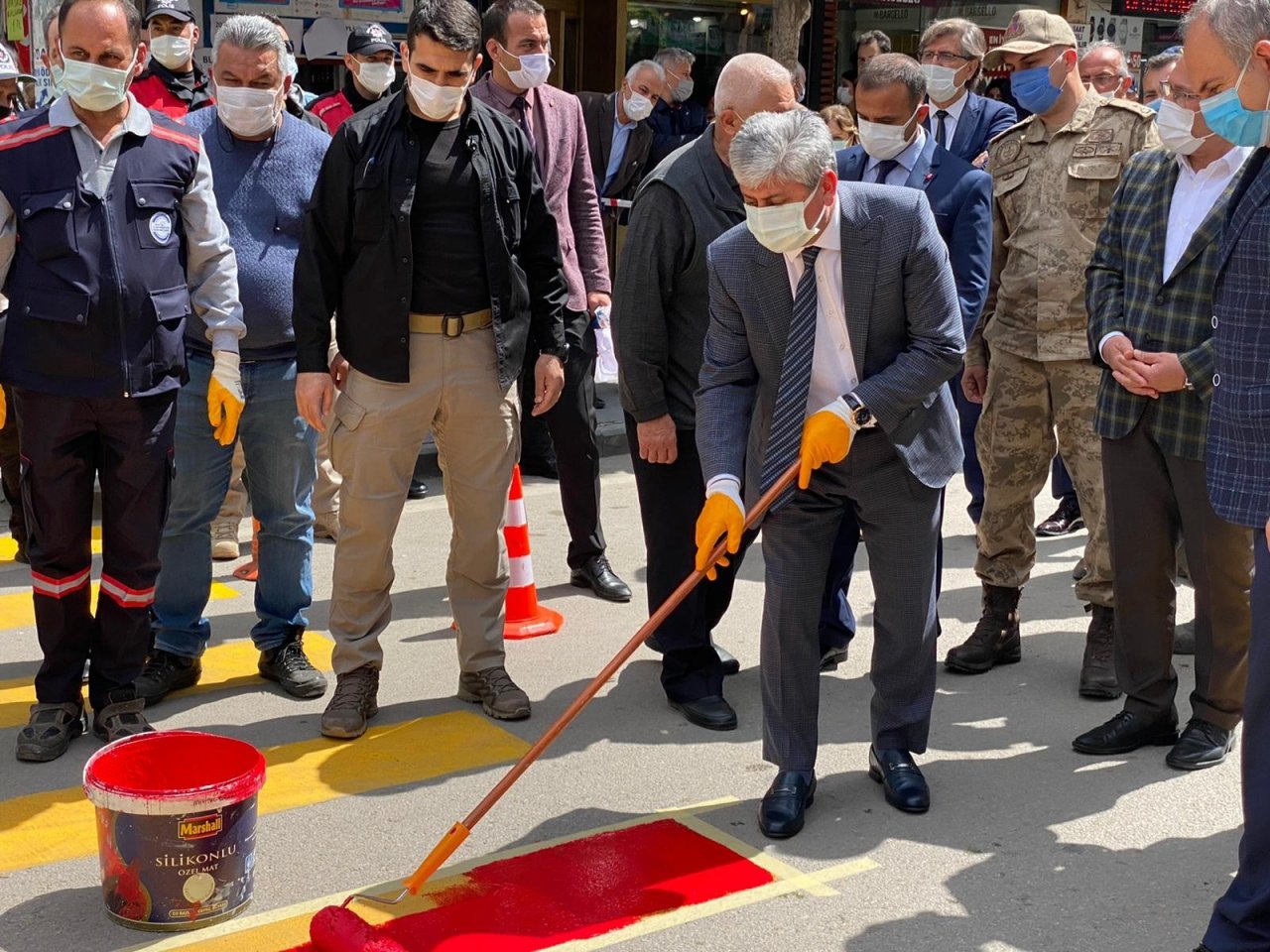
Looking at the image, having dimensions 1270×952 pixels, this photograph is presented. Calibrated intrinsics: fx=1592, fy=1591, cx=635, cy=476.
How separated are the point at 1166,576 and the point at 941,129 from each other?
3.20 meters

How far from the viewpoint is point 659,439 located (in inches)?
209

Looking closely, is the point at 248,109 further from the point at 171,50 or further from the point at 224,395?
the point at 171,50

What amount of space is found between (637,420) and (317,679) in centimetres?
147

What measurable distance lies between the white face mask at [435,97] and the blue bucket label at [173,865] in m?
2.22

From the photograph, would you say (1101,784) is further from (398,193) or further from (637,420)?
(398,193)

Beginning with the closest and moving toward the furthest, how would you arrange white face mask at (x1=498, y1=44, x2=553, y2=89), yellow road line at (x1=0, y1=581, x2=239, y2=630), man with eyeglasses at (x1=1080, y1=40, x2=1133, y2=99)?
yellow road line at (x1=0, y1=581, x2=239, y2=630), white face mask at (x1=498, y1=44, x2=553, y2=89), man with eyeglasses at (x1=1080, y1=40, x2=1133, y2=99)

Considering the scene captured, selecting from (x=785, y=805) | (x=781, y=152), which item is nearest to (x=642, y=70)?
(x=781, y=152)

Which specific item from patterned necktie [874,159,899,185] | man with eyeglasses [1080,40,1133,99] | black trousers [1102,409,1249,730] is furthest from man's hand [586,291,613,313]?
man with eyeglasses [1080,40,1133,99]

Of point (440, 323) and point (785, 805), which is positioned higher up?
point (440, 323)

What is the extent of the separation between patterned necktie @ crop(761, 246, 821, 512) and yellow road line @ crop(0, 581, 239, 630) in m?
3.20

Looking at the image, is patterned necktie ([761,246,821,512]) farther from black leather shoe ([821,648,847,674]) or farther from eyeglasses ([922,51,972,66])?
eyeglasses ([922,51,972,66])

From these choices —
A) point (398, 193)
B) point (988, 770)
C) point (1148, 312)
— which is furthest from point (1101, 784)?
point (398, 193)

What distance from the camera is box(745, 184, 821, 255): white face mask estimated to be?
4188 millimetres

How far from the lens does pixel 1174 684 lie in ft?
17.1
